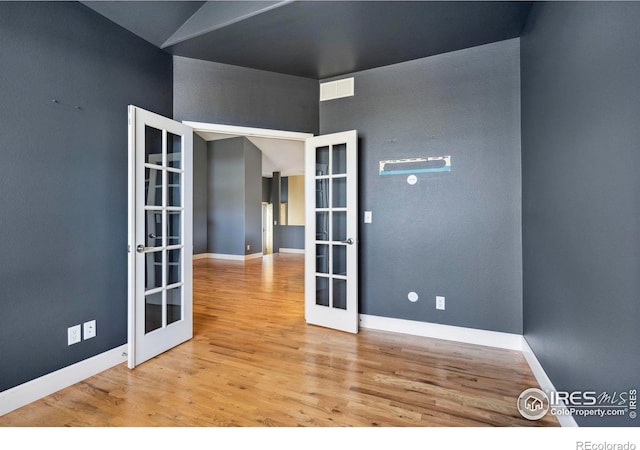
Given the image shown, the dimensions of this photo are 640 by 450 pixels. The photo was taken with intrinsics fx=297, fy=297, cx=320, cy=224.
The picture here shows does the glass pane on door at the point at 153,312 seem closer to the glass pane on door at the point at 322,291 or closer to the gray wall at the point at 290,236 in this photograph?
the glass pane on door at the point at 322,291

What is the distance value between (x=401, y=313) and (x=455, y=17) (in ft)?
8.84

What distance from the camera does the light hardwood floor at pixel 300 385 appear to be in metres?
1.75

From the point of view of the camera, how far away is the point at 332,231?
10.9 feet

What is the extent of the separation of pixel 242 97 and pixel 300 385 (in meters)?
2.83

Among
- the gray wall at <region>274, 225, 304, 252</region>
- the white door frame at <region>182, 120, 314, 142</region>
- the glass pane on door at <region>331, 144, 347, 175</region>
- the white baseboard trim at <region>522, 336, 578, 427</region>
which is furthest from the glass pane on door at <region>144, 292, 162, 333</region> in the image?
the gray wall at <region>274, 225, 304, 252</region>

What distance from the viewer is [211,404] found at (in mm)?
1885

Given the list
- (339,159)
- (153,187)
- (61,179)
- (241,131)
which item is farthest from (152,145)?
(339,159)

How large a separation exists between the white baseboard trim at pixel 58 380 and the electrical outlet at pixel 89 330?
171mm

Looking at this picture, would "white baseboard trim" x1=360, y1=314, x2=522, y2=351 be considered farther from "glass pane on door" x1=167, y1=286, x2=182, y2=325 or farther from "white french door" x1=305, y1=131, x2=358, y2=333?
"glass pane on door" x1=167, y1=286, x2=182, y2=325

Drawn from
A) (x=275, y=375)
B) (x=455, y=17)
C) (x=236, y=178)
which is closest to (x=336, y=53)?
(x=455, y=17)

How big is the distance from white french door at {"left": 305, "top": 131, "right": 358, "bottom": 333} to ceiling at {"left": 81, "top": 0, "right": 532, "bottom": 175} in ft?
2.74

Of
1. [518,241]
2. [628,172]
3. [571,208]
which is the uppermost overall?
[628,172]

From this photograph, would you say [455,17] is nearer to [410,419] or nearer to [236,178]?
[410,419]
